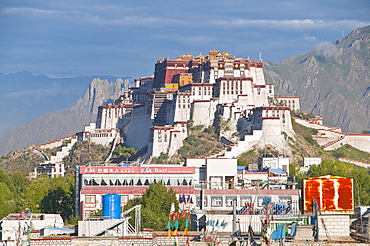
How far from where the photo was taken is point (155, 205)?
284 feet

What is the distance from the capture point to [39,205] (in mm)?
123625

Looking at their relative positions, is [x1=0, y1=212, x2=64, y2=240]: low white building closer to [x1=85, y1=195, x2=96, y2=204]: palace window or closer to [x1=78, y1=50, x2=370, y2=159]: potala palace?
[x1=85, y1=195, x2=96, y2=204]: palace window

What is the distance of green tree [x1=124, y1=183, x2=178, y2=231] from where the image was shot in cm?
7435

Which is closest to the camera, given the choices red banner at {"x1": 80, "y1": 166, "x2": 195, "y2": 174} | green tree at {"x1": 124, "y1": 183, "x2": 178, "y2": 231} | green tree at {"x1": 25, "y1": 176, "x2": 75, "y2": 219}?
green tree at {"x1": 124, "y1": 183, "x2": 178, "y2": 231}

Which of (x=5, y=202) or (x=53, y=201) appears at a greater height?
(x=53, y=201)

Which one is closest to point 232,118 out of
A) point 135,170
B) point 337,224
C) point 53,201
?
point 53,201

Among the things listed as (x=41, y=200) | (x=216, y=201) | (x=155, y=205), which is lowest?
(x=155, y=205)

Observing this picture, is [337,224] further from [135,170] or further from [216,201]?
[135,170]

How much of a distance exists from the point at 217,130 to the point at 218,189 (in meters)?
83.0

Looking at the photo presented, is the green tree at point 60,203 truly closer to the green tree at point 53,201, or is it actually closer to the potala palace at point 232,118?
the green tree at point 53,201

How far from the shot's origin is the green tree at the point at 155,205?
244 ft

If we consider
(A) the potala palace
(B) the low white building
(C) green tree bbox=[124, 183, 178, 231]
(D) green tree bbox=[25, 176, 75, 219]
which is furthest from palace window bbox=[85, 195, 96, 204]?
(A) the potala palace

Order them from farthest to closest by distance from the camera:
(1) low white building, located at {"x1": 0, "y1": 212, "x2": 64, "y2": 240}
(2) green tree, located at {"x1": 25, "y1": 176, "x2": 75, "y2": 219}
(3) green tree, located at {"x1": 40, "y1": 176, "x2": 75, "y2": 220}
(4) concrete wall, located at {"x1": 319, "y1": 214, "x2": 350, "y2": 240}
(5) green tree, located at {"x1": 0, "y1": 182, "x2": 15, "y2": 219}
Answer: (2) green tree, located at {"x1": 25, "y1": 176, "x2": 75, "y2": 219} < (3) green tree, located at {"x1": 40, "y1": 176, "x2": 75, "y2": 220} < (5) green tree, located at {"x1": 0, "y1": 182, "x2": 15, "y2": 219} < (1) low white building, located at {"x1": 0, "y1": 212, "x2": 64, "y2": 240} < (4) concrete wall, located at {"x1": 319, "y1": 214, "x2": 350, "y2": 240}

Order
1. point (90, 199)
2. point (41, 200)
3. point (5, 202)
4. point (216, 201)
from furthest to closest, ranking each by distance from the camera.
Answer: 1. point (41, 200)
2. point (5, 202)
3. point (90, 199)
4. point (216, 201)
